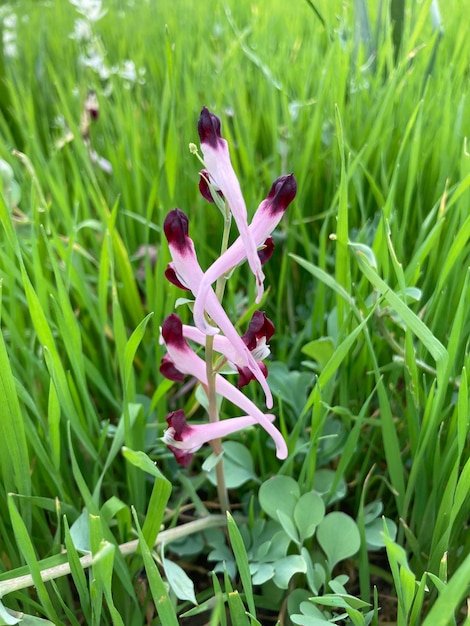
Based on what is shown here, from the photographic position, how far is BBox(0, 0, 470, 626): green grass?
0.44 m

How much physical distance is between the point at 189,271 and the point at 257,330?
0.22ft

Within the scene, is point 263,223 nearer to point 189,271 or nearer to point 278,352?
point 189,271

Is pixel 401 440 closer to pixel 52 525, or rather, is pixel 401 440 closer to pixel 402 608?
pixel 402 608

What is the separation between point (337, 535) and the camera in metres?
0.47

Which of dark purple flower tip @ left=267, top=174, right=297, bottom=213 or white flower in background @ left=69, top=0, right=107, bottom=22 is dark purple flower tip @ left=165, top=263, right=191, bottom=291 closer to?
dark purple flower tip @ left=267, top=174, right=297, bottom=213

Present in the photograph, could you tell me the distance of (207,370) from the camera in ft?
1.34

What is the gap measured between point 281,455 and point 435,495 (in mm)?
155

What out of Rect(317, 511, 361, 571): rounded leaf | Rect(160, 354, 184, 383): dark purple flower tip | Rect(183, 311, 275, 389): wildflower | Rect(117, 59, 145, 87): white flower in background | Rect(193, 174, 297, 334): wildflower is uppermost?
Rect(117, 59, 145, 87): white flower in background

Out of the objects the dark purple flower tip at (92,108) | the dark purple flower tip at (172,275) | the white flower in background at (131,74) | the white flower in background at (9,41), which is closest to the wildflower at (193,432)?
the dark purple flower tip at (172,275)

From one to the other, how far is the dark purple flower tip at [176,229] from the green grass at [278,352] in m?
0.12

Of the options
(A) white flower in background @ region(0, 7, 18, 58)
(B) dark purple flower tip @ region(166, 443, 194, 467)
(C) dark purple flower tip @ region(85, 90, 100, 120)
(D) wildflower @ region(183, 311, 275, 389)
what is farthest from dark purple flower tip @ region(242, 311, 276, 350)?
(A) white flower in background @ region(0, 7, 18, 58)

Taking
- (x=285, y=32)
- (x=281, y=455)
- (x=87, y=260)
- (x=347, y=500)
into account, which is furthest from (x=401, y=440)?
(x=285, y=32)

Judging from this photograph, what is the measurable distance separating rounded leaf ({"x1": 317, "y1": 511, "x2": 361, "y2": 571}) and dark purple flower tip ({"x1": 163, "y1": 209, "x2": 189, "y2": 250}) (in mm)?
274

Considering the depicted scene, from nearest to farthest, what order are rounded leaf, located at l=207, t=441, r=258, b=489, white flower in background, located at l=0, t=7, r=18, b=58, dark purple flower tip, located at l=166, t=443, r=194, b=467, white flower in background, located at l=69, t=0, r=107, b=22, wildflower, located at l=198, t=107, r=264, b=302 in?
wildflower, located at l=198, t=107, r=264, b=302 → dark purple flower tip, located at l=166, t=443, r=194, b=467 → rounded leaf, located at l=207, t=441, r=258, b=489 → white flower in background, located at l=69, t=0, r=107, b=22 → white flower in background, located at l=0, t=7, r=18, b=58
